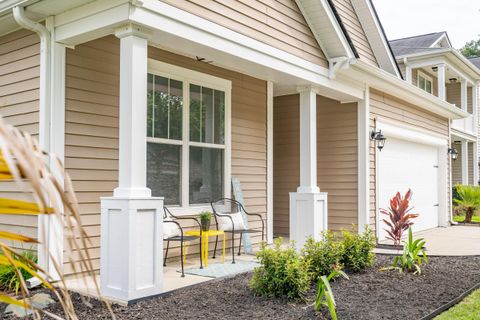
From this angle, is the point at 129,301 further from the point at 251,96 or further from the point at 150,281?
the point at 251,96

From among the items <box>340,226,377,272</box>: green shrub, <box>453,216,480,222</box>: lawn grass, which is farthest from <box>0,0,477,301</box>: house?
<box>453,216,480,222</box>: lawn grass

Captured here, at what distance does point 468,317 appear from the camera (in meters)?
4.21

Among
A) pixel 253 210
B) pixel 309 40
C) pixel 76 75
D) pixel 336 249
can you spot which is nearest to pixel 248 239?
pixel 253 210

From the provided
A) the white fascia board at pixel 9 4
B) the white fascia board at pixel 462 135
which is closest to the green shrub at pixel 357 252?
the white fascia board at pixel 9 4

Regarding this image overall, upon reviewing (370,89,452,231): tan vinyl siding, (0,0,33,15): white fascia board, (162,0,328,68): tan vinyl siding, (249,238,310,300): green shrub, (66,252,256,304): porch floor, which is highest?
(162,0,328,68): tan vinyl siding

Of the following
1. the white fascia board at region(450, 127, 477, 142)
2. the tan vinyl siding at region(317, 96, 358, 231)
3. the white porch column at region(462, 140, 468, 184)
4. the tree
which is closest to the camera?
the tan vinyl siding at region(317, 96, 358, 231)

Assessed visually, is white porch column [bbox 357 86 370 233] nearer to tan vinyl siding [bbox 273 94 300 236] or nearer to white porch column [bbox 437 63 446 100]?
tan vinyl siding [bbox 273 94 300 236]

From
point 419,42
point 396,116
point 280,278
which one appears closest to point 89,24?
point 280,278

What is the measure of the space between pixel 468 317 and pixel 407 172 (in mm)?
6550

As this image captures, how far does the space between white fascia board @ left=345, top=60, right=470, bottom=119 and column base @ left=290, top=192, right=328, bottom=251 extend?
2.15m

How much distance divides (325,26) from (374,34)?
3.49 m

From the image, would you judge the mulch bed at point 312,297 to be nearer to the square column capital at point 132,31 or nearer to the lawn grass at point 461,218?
the square column capital at point 132,31

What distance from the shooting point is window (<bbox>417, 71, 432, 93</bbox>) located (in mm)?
14859

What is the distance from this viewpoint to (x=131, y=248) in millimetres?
4102
